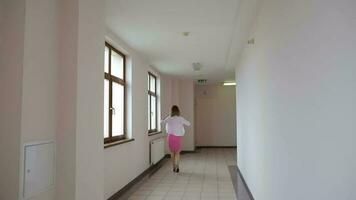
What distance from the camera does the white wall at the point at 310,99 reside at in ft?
3.92

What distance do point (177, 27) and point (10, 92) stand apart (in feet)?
9.58

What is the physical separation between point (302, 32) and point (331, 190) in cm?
94

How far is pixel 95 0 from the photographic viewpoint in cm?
270

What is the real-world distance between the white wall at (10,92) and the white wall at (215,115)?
1049 cm

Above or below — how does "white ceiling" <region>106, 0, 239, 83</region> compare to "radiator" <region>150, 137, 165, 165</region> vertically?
above

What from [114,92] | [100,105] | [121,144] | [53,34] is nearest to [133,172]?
[121,144]

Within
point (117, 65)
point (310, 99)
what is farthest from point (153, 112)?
point (310, 99)

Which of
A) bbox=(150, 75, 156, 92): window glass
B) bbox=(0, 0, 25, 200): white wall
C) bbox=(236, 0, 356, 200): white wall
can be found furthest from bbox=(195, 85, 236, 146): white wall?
bbox=(0, 0, 25, 200): white wall

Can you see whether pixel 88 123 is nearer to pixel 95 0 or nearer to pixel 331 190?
pixel 95 0

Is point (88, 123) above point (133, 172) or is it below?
above

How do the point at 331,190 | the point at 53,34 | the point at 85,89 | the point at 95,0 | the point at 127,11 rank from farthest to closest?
1. the point at 127,11
2. the point at 95,0
3. the point at 85,89
4. the point at 53,34
5. the point at 331,190

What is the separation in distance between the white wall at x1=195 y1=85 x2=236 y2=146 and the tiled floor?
398 cm

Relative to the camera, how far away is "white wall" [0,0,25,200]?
6.13 feet

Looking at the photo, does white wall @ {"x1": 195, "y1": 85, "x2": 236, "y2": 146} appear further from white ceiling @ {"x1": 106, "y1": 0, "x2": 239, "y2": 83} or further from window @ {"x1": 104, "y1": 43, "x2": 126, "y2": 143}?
window @ {"x1": 104, "y1": 43, "x2": 126, "y2": 143}
